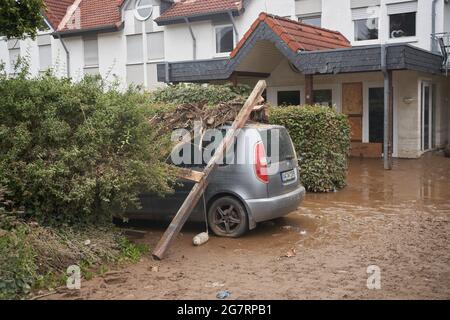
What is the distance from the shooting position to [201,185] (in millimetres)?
7305

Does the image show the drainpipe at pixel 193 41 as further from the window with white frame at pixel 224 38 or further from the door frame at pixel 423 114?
the door frame at pixel 423 114

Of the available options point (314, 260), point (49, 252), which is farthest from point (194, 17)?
point (49, 252)

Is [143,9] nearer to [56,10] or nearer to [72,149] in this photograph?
[56,10]

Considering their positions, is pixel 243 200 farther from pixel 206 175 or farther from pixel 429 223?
pixel 429 223

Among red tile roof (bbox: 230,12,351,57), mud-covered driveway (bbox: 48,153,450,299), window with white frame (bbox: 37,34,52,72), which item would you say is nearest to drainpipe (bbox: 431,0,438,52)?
red tile roof (bbox: 230,12,351,57)

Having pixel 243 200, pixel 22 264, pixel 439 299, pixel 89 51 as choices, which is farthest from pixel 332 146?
pixel 89 51

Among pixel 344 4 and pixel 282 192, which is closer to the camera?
pixel 282 192

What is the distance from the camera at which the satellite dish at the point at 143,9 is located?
2361 centimetres

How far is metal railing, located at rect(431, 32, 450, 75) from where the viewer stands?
17.0 meters

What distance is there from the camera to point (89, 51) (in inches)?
1005

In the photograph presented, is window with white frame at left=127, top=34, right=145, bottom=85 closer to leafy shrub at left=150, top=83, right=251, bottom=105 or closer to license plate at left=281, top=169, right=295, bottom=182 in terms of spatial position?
leafy shrub at left=150, top=83, right=251, bottom=105

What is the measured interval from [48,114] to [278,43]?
375 inches

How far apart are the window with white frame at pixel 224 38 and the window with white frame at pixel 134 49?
4.08 m

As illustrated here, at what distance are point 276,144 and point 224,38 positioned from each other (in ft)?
48.1
